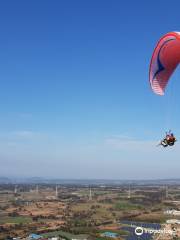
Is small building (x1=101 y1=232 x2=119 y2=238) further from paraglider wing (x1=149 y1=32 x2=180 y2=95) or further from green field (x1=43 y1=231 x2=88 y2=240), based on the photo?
paraglider wing (x1=149 y1=32 x2=180 y2=95)

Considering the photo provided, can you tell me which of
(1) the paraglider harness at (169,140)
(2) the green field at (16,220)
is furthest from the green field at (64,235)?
(1) the paraglider harness at (169,140)

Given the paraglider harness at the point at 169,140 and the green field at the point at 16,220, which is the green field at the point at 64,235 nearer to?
the green field at the point at 16,220

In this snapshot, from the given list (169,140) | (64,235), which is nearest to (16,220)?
(64,235)

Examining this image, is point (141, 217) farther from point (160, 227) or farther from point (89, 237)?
point (89, 237)

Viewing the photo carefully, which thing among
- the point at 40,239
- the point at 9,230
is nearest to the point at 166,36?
the point at 40,239

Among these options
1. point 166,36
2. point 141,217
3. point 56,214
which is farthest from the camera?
point 56,214

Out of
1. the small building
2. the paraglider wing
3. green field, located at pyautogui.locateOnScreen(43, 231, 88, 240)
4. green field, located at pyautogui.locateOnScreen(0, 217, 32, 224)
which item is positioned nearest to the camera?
the paraglider wing

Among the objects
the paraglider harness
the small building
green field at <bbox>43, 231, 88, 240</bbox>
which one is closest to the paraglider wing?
the paraglider harness

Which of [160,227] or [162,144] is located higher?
[162,144]
